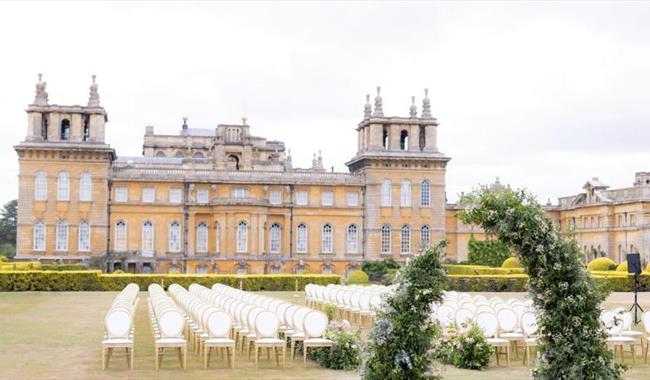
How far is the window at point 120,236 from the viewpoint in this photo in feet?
191

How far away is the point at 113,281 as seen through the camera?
4206 cm

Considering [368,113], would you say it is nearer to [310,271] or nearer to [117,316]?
[310,271]

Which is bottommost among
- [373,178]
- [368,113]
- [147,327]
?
[147,327]

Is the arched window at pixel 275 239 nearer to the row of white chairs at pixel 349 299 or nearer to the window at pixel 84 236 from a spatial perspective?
the window at pixel 84 236

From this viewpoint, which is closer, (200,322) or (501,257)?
(200,322)

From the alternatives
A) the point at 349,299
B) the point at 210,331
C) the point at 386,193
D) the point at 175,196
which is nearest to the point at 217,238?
the point at 175,196

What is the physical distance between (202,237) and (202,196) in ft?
8.64

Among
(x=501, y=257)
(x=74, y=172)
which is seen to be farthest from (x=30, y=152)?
(x=501, y=257)

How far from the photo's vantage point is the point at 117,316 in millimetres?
16094

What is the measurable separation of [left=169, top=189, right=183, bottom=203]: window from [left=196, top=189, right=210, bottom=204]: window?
1.07 m

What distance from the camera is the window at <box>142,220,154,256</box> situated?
2301 inches

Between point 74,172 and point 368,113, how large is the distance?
1985 centimetres

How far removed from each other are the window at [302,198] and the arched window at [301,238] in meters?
1.37

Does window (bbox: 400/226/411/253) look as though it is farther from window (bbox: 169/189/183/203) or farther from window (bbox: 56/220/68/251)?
window (bbox: 56/220/68/251)
